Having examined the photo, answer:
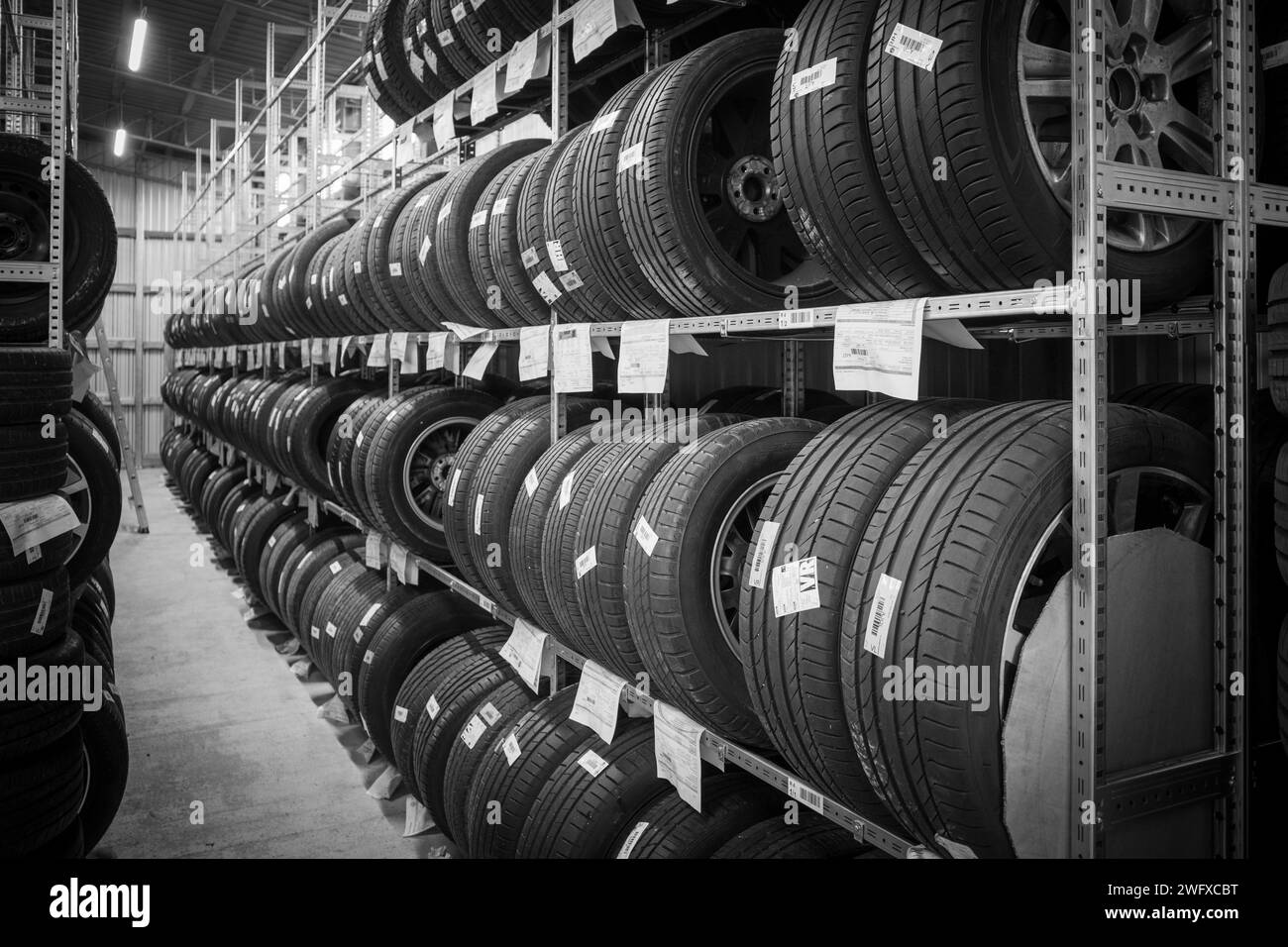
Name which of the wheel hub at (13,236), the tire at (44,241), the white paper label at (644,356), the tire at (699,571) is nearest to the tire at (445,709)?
the tire at (699,571)

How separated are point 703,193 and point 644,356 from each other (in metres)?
0.56

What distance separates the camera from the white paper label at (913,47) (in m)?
1.87

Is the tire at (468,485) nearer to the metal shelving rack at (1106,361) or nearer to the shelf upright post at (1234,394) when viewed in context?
the metal shelving rack at (1106,361)

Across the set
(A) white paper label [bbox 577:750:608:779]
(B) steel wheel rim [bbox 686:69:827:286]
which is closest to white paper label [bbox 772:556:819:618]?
(B) steel wheel rim [bbox 686:69:827:286]

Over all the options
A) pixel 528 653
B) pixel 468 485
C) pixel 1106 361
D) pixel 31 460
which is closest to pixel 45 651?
pixel 31 460

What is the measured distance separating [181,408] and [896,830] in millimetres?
14967

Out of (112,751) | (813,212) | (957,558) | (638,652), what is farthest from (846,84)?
(112,751)

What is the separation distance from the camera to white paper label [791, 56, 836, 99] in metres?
2.06

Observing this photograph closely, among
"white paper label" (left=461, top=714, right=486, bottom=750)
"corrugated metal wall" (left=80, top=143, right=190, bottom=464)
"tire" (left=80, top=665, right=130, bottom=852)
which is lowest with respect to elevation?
"tire" (left=80, top=665, right=130, bottom=852)

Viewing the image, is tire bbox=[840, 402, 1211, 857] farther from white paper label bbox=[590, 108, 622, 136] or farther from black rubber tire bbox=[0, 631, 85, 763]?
black rubber tire bbox=[0, 631, 85, 763]

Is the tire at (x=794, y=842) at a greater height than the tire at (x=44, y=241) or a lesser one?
lesser

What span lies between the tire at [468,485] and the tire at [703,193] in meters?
1.22

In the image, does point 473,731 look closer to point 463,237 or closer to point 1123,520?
point 463,237

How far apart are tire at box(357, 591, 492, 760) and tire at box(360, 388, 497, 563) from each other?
0.28m
